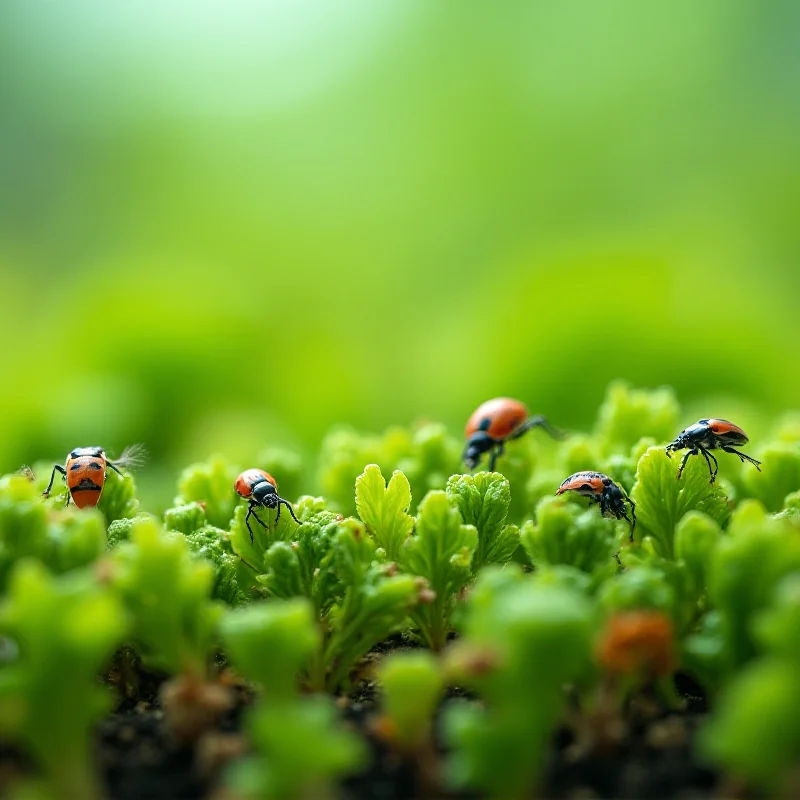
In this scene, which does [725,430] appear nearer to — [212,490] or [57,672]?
[212,490]

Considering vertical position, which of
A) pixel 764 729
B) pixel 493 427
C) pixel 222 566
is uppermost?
pixel 493 427

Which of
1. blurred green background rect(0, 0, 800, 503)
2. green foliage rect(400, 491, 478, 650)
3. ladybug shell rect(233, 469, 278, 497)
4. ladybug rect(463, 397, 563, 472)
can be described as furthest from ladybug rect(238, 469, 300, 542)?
blurred green background rect(0, 0, 800, 503)

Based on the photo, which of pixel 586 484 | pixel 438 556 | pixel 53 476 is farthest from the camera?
pixel 53 476

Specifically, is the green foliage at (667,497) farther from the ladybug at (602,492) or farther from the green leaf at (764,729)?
the green leaf at (764,729)

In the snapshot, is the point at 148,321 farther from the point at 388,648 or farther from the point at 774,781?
the point at 774,781

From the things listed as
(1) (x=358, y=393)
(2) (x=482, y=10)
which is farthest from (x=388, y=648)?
(2) (x=482, y=10)

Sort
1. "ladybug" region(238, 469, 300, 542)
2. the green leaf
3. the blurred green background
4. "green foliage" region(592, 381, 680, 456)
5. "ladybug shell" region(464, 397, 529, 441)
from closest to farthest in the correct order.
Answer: the green leaf → "ladybug" region(238, 469, 300, 542) → "green foliage" region(592, 381, 680, 456) → "ladybug shell" region(464, 397, 529, 441) → the blurred green background

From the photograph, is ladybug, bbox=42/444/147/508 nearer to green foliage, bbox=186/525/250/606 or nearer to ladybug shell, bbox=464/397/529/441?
green foliage, bbox=186/525/250/606

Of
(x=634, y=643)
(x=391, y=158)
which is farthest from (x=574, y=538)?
(x=391, y=158)
